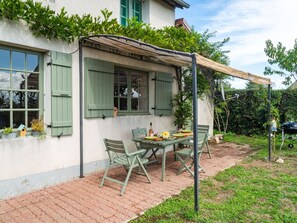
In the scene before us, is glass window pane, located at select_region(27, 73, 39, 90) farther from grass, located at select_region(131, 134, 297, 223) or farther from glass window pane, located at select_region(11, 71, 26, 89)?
grass, located at select_region(131, 134, 297, 223)

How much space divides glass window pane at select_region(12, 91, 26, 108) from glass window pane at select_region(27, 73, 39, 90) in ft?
0.60

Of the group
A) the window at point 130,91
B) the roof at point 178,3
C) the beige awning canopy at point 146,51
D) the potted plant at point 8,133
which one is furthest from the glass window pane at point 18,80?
the roof at point 178,3

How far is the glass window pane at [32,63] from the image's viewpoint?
397 cm

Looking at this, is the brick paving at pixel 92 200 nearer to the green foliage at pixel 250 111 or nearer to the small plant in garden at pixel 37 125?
the small plant in garden at pixel 37 125

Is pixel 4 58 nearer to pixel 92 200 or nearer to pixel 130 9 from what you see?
pixel 92 200

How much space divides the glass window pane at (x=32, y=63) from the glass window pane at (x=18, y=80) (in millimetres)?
171

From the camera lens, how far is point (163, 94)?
683 cm

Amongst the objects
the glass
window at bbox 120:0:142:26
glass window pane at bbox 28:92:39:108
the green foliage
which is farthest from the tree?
glass window pane at bbox 28:92:39:108

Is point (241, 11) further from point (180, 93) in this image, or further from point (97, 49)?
point (97, 49)

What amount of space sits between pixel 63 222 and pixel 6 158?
146 centimetres

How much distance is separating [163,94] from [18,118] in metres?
4.04

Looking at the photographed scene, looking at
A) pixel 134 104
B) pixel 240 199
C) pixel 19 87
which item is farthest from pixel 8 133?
pixel 240 199

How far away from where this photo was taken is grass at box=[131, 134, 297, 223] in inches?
115

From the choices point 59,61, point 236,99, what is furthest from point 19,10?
point 236,99
